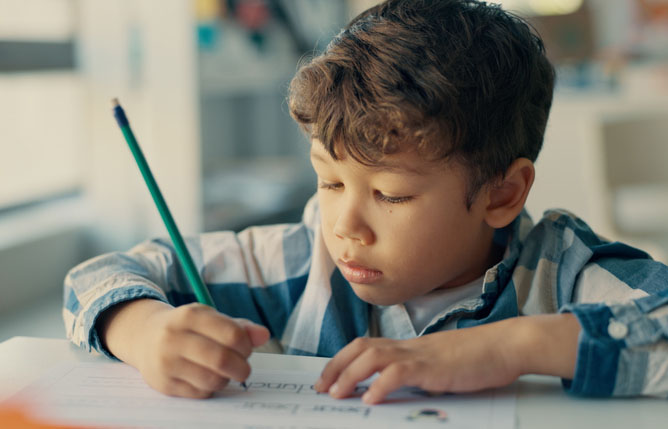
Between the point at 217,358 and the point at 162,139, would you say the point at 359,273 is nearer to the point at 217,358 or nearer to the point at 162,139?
the point at 217,358

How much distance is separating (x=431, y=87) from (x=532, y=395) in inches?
11.6

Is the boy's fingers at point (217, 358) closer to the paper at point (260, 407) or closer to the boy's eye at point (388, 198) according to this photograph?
the paper at point (260, 407)

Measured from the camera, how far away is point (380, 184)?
0.71 meters

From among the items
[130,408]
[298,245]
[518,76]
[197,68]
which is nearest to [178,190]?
[197,68]

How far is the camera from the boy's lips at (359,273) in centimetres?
74

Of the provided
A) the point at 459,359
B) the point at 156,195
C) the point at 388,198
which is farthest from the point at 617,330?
the point at 156,195

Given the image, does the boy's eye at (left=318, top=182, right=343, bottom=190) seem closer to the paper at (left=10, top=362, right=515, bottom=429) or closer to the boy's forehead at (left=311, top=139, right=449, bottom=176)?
the boy's forehead at (left=311, top=139, right=449, bottom=176)

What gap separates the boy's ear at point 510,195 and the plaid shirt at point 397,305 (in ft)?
0.11

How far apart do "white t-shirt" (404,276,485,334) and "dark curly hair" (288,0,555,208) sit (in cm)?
12

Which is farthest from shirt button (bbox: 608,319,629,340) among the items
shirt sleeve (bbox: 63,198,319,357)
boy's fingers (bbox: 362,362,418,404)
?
shirt sleeve (bbox: 63,198,319,357)

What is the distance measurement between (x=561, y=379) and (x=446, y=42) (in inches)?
13.3

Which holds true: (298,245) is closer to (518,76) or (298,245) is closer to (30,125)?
(518,76)

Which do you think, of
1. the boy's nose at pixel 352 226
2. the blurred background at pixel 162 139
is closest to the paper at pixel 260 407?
the boy's nose at pixel 352 226

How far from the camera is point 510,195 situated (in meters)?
0.83
